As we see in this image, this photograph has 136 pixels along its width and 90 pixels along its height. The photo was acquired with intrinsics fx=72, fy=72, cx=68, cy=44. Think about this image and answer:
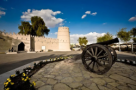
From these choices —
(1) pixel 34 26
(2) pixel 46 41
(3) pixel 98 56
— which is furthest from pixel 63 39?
(3) pixel 98 56

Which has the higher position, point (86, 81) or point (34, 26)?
point (34, 26)

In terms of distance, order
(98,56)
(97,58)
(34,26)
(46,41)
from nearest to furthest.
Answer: (97,58), (98,56), (46,41), (34,26)

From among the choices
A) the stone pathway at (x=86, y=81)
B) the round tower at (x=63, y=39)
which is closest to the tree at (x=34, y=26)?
the round tower at (x=63, y=39)

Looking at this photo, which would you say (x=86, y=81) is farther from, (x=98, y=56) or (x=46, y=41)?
(x=46, y=41)

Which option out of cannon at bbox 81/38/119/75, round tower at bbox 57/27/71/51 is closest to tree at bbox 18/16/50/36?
round tower at bbox 57/27/71/51

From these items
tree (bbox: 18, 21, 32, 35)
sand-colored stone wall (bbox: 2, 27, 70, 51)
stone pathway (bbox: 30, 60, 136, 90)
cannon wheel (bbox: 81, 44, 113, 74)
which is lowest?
stone pathway (bbox: 30, 60, 136, 90)

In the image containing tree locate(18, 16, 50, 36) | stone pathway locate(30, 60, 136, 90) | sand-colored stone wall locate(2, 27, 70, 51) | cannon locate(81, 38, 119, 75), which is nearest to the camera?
stone pathway locate(30, 60, 136, 90)

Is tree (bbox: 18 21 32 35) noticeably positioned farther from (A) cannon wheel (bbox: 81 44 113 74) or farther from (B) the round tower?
(A) cannon wheel (bbox: 81 44 113 74)

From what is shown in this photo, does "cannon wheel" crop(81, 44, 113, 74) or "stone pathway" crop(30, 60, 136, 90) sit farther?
"cannon wheel" crop(81, 44, 113, 74)

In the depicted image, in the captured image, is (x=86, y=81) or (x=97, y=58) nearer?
(x=86, y=81)

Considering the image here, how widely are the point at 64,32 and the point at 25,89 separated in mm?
29438

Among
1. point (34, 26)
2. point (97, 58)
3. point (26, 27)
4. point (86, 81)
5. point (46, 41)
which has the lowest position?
point (86, 81)

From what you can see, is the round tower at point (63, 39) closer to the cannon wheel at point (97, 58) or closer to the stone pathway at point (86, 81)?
the cannon wheel at point (97, 58)

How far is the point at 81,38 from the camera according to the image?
41.2 meters
